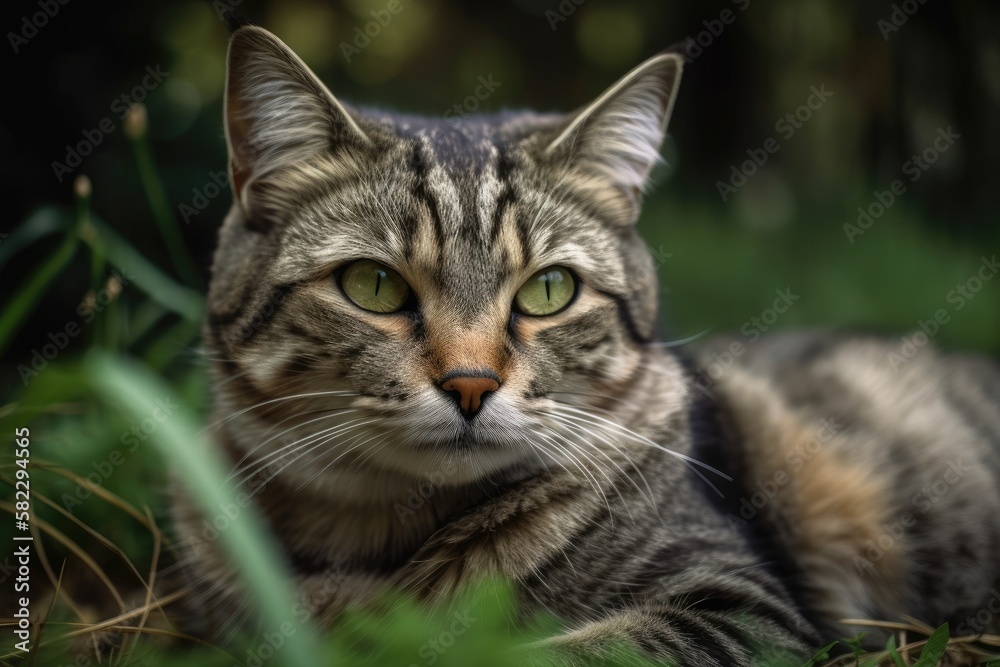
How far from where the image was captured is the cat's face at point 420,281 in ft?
5.36

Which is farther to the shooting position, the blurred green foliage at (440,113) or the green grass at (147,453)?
the blurred green foliage at (440,113)

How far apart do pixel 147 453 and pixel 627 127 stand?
1675mm

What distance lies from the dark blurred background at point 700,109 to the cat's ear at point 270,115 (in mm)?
499

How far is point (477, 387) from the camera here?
5.09 ft

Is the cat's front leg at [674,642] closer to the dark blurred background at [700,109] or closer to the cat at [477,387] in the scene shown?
the cat at [477,387]

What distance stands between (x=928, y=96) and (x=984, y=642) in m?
3.53

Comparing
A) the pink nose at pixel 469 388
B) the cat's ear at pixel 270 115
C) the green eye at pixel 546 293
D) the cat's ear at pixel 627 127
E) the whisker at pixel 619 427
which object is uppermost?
the cat's ear at pixel 627 127

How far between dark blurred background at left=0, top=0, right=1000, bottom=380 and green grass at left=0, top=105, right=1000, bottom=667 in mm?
53

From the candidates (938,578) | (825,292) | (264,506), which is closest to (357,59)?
(825,292)

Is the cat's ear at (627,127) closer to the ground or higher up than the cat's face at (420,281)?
higher up

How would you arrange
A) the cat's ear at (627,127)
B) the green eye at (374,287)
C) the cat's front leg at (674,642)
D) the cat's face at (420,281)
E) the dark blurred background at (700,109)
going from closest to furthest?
1. the cat's front leg at (674,642)
2. the cat's face at (420,281)
3. the green eye at (374,287)
4. the cat's ear at (627,127)
5. the dark blurred background at (700,109)

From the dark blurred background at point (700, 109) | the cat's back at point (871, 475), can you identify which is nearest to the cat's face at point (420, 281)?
the dark blurred background at point (700, 109)

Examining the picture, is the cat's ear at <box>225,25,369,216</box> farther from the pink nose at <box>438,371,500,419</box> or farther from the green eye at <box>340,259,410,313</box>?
the pink nose at <box>438,371,500,419</box>

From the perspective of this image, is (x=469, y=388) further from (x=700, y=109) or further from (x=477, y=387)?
(x=700, y=109)
